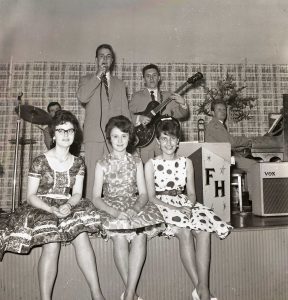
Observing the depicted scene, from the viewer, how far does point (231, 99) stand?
4.87 meters

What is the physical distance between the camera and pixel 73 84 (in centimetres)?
497

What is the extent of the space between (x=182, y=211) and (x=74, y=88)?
348cm

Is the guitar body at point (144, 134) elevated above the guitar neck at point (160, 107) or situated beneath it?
situated beneath

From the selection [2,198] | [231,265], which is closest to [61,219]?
[231,265]

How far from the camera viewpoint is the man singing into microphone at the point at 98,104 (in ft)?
8.81

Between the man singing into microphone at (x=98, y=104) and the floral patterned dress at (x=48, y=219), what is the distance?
0.72m

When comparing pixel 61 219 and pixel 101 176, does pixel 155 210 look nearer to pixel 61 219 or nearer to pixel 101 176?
pixel 101 176

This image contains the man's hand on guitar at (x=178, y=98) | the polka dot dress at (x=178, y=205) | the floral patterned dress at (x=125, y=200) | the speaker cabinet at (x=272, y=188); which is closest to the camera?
the floral patterned dress at (x=125, y=200)

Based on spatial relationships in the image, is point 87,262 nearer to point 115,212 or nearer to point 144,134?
point 115,212

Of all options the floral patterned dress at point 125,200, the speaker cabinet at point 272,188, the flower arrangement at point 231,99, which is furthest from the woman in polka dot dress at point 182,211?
the flower arrangement at point 231,99

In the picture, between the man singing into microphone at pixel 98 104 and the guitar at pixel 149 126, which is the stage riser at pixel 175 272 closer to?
the man singing into microphone at pixel 98 104

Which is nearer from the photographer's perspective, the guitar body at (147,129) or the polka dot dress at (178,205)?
the polka dot dress at (178,205)

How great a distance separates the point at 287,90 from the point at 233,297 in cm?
405

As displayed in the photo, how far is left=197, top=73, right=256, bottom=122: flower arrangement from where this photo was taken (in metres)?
4.87
